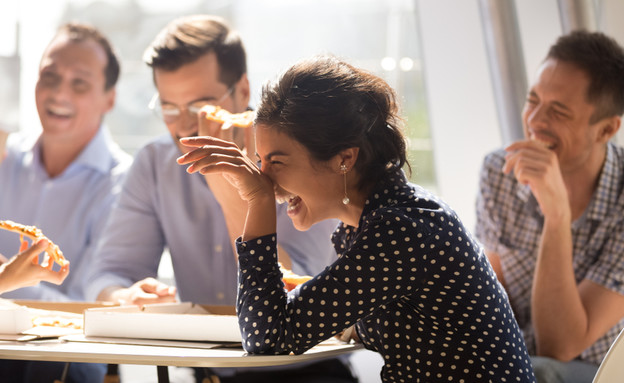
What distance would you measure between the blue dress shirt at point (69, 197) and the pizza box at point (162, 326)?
1385mm

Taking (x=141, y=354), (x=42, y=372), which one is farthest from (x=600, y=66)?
(x=42, y=372)

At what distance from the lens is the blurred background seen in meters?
3.27

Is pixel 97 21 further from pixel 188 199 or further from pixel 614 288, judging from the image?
pixel 614 288

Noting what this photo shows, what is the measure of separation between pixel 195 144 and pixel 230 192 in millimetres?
756

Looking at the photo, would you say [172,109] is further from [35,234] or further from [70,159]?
[70,159]

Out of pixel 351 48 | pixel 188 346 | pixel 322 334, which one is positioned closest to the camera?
pixel 322 334

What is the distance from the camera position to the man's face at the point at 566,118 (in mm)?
2389

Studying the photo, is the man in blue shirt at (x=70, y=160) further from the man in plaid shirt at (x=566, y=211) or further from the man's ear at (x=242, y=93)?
the man in plaid shirt at (x=566, y=211)

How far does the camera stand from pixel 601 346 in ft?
7.80

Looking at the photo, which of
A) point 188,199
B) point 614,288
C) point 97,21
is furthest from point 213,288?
point 97,21

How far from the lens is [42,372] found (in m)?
2.12

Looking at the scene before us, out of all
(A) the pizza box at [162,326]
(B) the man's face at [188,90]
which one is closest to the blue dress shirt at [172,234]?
(B) the man's face at [188,90]

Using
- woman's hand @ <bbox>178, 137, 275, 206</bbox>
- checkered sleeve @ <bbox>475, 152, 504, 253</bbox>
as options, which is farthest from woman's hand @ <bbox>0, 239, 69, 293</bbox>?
checkered sleeve @ <bbox>475, 152, 504, 253</bbox>

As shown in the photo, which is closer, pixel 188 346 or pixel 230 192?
pixel 188 346
